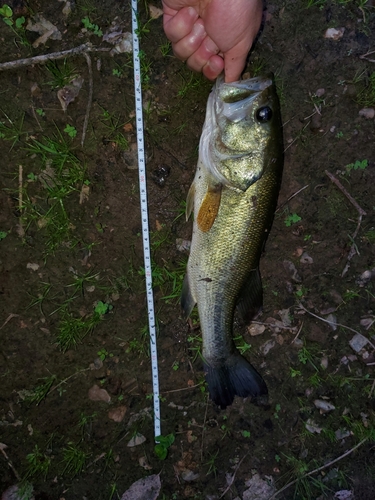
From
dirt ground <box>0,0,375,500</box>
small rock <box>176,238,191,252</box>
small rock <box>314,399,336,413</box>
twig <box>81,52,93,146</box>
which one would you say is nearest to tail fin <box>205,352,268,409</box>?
dirt ground <box>0,0,375,500</box>

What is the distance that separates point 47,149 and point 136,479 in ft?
9.79

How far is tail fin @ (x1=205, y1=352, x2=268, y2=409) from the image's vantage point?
10.1ft

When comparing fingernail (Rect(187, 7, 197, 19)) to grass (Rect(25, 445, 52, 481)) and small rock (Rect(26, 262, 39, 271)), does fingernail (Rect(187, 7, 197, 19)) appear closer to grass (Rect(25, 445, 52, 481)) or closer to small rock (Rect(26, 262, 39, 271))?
small rock (Rect(26, 262, 39, 271))

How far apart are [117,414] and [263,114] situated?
2.78m

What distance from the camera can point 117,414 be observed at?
3328 millimetres

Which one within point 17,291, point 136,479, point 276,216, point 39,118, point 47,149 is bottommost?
point 136,479

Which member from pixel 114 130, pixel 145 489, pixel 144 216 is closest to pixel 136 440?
pixel 145 489

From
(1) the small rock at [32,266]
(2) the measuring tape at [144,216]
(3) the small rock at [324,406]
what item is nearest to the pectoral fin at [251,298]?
(2) the measuring tape at [144,216]

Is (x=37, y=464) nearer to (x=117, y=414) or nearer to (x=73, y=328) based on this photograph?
(x=117, y=414)

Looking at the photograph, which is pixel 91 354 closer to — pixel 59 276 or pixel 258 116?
pixel 59 276

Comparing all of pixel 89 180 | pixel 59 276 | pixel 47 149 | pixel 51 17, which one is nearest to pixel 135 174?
pixel 89 180

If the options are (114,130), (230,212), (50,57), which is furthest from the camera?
(114,130)

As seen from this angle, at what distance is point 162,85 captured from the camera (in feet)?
10.4

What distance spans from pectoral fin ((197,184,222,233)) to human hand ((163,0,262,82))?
845 mm
